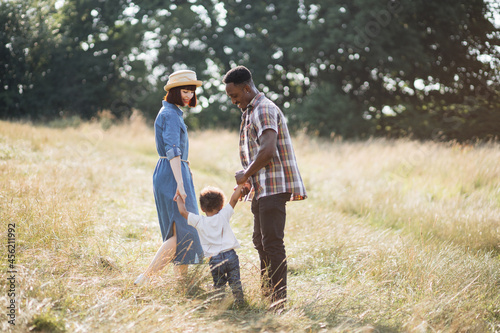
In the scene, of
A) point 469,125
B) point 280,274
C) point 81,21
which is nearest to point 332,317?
point 280,274

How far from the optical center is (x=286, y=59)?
21.6m

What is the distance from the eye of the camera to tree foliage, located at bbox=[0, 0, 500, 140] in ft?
57.8

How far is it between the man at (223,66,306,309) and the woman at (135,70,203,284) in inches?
18.1

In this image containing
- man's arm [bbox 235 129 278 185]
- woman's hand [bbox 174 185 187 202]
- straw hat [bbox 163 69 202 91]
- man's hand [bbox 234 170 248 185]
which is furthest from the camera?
straw hat [bbox 163 69 202 91]

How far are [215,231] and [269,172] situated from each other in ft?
2.01

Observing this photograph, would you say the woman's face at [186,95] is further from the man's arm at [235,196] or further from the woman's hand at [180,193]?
the man's arm at [235,196]

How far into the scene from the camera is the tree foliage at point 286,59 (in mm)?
17609

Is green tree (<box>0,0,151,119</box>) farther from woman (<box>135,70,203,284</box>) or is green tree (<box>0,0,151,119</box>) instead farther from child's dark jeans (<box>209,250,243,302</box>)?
child's dark jeans (<box>209,250,243,302</box>)

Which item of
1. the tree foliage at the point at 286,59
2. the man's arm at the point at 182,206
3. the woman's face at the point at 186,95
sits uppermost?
the tree foliage at the point at 286,59

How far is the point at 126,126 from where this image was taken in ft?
50.8

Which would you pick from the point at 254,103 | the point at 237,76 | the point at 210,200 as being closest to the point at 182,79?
the point at 237,76

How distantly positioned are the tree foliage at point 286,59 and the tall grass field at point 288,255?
34.0ft

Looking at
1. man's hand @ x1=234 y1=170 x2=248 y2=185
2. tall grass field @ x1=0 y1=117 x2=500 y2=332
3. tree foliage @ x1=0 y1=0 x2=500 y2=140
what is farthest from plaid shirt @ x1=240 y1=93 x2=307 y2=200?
tree foliage @ x1=0 y1=0 x2=500 y2=140

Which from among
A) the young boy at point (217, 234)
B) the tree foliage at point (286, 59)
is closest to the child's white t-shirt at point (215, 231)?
the young boy at point (217, 234)
